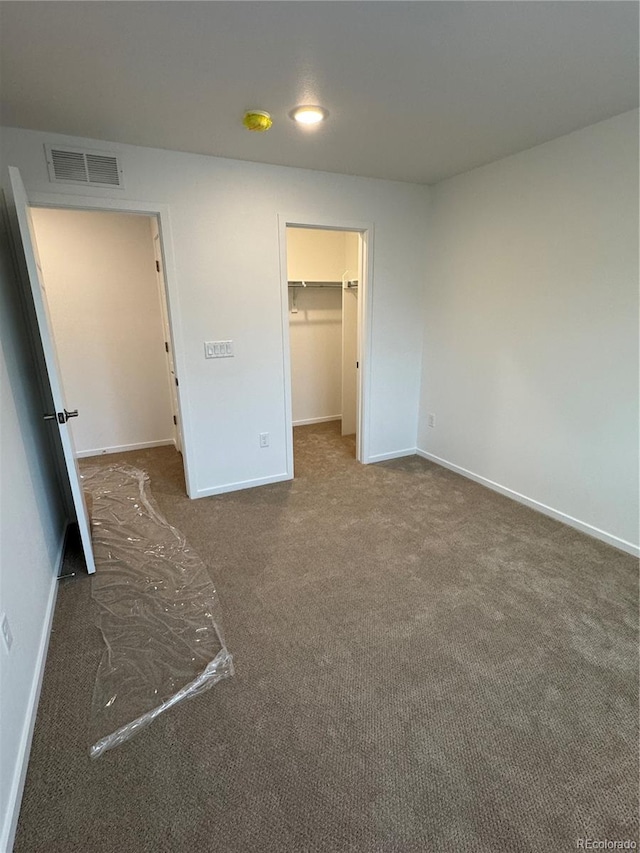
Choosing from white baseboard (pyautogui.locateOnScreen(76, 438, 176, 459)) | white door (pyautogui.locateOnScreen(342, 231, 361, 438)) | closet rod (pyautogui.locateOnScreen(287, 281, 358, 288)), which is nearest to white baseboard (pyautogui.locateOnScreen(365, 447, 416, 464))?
white door (pyautogui.locateOnScreen(342, 231, 361, 438))

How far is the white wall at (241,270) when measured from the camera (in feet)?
8.57

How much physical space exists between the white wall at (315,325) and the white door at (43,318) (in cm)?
290

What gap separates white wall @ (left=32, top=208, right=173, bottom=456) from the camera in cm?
373

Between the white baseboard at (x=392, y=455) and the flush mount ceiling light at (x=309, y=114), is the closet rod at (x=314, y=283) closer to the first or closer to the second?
the white baseboard at (x=392, y=455)

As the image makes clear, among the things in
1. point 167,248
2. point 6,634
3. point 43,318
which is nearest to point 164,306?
point 167,248

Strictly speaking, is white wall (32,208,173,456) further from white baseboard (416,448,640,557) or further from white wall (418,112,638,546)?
white baseboard (416,448,640,557)

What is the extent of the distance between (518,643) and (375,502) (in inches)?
57.6

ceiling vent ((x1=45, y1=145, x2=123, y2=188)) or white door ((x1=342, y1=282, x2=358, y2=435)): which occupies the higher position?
ceiling vent ((x1=45, y1=145, x2=123, y2=188))

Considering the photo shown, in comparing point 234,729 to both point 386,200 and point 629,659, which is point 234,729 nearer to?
point 629,659

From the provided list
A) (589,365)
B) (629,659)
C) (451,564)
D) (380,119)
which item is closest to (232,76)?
(380,119)

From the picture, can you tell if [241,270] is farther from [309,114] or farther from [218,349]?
[309,114]

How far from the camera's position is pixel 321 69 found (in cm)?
169

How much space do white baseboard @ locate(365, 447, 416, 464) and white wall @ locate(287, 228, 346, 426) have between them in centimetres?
149

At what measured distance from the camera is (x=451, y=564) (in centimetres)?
239
